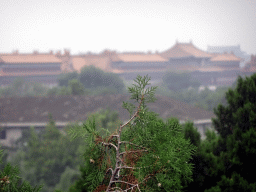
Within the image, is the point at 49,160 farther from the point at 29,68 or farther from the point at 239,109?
the point at 29,68

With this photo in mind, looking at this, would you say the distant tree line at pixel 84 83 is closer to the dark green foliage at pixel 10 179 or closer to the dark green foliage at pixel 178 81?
the dark green foliage at pixel 178 81

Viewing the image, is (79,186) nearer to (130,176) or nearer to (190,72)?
(130,176)

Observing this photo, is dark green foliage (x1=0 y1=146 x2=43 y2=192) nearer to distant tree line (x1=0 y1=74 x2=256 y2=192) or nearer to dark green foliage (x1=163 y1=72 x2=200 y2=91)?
distant tree line (x1=0 y1=74 x2=256 y2=192)

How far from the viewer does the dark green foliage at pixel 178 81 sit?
2942 cm

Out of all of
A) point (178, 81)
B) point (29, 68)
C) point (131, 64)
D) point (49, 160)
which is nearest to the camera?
point (49, 160)

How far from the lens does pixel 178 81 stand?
29.9 metres

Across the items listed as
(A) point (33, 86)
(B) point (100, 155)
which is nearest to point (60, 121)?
(A) point (33, 86)

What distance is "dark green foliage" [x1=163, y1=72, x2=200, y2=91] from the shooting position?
29422 mm

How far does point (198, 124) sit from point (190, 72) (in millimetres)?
16191

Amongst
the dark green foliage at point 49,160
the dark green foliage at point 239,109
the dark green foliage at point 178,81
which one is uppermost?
the dark green foliage at point 239,109

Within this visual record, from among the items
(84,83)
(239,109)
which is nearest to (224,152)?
(239,109)

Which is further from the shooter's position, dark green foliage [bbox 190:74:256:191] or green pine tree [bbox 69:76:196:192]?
dark green foliage [bbox 190:74:256:191]

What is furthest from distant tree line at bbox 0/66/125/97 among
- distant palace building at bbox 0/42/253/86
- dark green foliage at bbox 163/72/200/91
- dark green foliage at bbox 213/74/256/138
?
dark green foliage at bbox 213/74/256/138

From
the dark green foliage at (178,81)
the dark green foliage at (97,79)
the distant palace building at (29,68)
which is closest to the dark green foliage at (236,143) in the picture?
the dark green foliage at (97,79)
